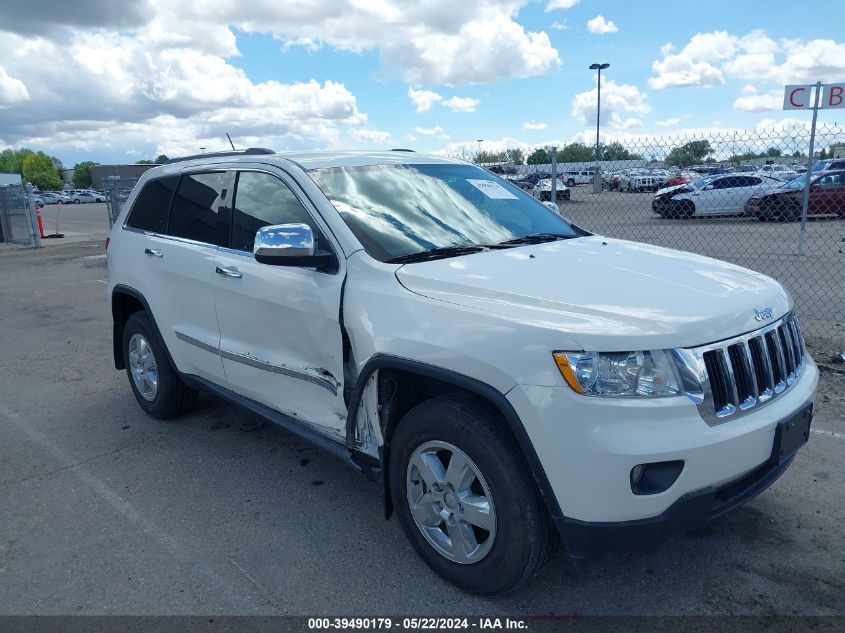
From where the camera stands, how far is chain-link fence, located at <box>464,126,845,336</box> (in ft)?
30.1

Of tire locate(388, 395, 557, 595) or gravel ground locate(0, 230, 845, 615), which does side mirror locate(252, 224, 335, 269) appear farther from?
gravel ground locate(0, 230, 845, 615)

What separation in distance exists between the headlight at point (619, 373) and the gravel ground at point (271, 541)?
105 centimetres

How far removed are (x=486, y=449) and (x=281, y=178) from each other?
199 centimetres

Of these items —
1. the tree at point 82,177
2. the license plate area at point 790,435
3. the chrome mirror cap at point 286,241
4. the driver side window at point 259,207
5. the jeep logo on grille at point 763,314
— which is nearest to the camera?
the license plate area at point 790,435

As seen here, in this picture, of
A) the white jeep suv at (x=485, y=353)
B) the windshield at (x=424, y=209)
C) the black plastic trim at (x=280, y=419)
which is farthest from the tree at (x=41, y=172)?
the windshield at (x=424, y=209)

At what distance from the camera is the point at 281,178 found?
12.3 feet


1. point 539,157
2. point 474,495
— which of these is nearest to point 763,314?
point 474,495

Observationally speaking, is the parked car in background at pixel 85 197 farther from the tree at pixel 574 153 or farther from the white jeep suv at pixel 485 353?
the white jeep suv at pixel 485 353

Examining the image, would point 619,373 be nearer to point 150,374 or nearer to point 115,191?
point 150,374

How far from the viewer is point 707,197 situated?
18609mm

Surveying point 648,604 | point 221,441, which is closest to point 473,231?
point 648,604

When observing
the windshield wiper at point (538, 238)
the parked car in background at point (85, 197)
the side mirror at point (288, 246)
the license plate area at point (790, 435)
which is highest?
the side mirror at point (288, 246)

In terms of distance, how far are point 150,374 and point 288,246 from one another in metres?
2.57

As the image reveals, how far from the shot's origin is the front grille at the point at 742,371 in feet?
8.18
